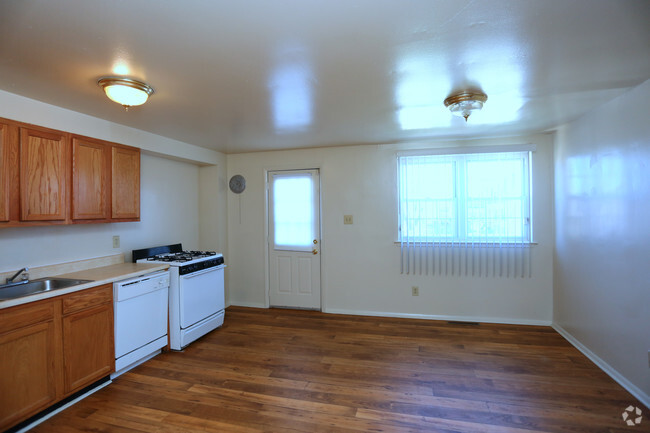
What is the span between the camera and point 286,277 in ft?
14.7

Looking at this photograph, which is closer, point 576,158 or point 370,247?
point 576,158

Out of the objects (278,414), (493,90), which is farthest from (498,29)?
(278,414)

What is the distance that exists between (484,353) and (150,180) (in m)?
4.08

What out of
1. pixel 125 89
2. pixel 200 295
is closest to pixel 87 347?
pixel 200 295

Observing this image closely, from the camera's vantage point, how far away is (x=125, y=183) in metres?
2.98

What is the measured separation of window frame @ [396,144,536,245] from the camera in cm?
364

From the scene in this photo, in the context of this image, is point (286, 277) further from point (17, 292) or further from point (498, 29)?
point (498, 29)

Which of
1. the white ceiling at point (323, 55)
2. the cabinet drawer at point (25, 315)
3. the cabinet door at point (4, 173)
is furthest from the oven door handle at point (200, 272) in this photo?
the white ceiling at point (323, 55)

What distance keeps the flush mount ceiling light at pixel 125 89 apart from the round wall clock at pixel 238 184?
8.00ft

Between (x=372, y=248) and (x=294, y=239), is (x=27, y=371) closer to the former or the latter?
(x=294, y=239)

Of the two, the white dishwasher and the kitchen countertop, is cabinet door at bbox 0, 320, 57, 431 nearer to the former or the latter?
the kitchen countertop

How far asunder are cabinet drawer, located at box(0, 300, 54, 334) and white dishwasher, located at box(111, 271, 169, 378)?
48 centimetres

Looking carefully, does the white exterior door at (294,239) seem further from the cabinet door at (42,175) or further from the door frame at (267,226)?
the cabinet door at (42,175)

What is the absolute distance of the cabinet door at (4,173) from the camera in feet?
6.72
